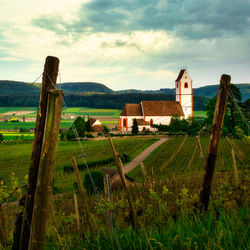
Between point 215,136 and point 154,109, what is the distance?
70.6m

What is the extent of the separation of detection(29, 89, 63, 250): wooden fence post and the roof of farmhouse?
70882 mm

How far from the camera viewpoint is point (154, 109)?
74312mm

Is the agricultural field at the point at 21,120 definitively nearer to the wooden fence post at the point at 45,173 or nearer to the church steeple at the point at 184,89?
the wooden fence post at the point at 45,173

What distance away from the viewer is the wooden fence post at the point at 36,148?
244 cm

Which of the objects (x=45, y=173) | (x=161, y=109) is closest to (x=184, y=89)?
(x=161, y=109)

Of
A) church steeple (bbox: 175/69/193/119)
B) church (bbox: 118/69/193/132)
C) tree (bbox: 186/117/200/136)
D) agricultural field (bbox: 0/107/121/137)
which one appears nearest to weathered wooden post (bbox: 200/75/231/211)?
agricultural field (bbox: 0/107/121/137)

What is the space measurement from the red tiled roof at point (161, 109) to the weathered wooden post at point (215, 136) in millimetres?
68898

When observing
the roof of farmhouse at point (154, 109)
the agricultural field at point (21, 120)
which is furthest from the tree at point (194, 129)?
the agricultural field at point (21, 120)

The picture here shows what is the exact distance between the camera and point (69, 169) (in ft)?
85.4

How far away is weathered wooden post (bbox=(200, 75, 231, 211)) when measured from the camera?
4.11m

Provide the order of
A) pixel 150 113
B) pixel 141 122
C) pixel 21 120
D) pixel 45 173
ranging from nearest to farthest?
pixel 45 173 < pixel 141 122 < pixel 150 113 < pixel 21 120

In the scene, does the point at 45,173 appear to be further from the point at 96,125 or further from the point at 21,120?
the point at 21,120

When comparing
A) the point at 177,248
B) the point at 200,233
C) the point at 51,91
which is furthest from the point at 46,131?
the point at 200,233

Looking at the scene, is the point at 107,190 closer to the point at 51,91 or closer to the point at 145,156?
the point at 51,91
